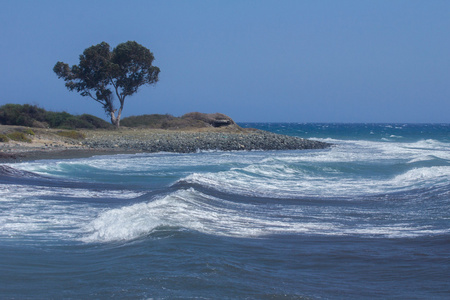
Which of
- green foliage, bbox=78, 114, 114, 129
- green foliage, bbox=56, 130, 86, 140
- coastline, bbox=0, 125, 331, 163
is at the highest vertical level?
green foliage, bbox=78, 114, 114, 129

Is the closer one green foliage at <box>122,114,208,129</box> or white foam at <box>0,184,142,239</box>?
white foam at <box>0,184,142,239</box>

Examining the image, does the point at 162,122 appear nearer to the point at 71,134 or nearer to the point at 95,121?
the point at 95,121

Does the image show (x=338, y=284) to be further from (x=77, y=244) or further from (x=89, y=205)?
(x=89, y=205)

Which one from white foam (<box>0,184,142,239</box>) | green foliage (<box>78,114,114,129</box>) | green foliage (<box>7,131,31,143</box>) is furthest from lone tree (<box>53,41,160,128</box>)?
white foam (<box>0,184,142,239</box>)

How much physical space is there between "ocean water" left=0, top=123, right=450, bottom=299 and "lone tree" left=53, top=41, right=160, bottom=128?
2568 cm

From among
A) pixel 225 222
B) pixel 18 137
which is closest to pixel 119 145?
pixel 18 137

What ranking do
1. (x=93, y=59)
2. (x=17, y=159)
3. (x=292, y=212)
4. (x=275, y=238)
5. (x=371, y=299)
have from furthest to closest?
1. (x=93, y=59)
2. (x=17, y=159)
3. (x=292, y=212)
4. (x=275, y=238)
5. (x=371, y=299)

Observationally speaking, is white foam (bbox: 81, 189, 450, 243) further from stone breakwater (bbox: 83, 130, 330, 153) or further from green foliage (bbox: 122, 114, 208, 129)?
green foliage (bbox: 122, 114, 208, 129)

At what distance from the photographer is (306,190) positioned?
15.4 m

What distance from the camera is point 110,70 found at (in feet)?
131

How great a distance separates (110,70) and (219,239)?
3388 cm

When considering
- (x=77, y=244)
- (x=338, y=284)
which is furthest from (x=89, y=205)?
(x=338, y=284)

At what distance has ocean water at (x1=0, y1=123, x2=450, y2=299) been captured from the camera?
6.01 meters

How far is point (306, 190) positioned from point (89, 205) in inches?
271
